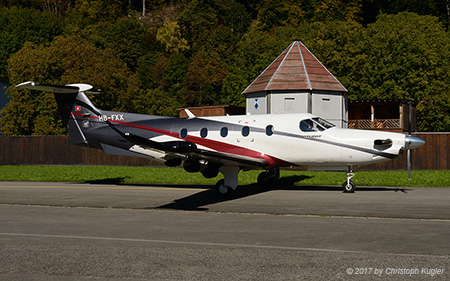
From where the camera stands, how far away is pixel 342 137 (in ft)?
62.2

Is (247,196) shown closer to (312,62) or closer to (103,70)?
(312,62)

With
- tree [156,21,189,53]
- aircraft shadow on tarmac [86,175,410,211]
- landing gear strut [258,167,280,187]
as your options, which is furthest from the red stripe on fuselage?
tree [156,21,189,53]

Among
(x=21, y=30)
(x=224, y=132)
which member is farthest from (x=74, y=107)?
(x=21, y=30)

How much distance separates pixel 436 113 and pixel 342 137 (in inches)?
1855

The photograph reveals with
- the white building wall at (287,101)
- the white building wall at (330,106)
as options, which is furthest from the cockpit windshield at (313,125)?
the white building wall at (330,106)

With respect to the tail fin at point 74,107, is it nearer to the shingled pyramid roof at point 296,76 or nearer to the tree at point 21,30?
the shingled pyramid roof at point 296,76

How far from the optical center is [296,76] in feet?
130

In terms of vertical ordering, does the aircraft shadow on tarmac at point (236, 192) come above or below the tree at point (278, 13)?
below

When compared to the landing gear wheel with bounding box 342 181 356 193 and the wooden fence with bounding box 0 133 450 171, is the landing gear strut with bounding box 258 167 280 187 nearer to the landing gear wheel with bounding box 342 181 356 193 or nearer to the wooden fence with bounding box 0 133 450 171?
the landing gear wheel with bounding box 342 181 356 193

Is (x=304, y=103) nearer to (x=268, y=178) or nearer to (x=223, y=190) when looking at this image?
(x=268, y=178)

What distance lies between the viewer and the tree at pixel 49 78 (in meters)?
54.4

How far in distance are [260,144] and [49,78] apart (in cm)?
4076

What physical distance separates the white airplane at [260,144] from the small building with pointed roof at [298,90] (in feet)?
59.7

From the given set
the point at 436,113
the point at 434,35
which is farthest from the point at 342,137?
the point at 434,35
